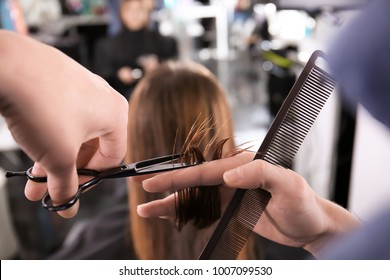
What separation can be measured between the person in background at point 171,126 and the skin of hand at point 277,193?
0.9 inches

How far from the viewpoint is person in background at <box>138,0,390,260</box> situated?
0.27 m

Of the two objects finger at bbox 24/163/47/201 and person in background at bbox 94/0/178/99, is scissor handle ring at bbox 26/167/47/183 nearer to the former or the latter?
finger at bbox 24/163/47/201

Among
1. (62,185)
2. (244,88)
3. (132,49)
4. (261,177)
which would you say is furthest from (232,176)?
(244,88)

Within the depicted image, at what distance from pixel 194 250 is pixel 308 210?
0.16 metres

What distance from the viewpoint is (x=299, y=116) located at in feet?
1.29

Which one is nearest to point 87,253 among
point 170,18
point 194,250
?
point 194,250

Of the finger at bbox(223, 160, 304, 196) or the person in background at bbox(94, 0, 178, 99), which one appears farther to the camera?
the person in background at bbox(94, 0, 178, 99)

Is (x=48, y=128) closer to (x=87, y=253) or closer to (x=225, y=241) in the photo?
(x=225, y=241)

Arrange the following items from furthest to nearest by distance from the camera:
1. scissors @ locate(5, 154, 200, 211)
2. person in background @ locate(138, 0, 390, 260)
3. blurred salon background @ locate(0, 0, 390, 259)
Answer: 1. blurred salon background @ locate(0, 0, 390, 259)
2. scissors @ locate(5, 154, 200, 211)
3. person in background @ locate(138, 0, 390, 260)

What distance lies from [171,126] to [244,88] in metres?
1.11

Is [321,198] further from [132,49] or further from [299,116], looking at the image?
[132,49]

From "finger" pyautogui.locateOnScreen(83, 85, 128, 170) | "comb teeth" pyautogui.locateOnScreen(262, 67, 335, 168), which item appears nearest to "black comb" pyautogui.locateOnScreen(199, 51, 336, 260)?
"comb teeth" pyautogui.locateOnScreen(262, 67, 335, 168)

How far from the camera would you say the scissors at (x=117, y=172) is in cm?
37

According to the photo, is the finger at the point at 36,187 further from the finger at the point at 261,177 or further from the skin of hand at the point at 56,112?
the finger at the point at 261,177
